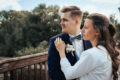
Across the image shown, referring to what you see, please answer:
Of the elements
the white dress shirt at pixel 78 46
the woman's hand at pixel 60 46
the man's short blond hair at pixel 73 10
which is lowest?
the white dress shirt at pixel 78 46

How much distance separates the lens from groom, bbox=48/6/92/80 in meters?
1.78

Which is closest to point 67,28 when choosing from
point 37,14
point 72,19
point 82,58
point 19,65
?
point 72,19

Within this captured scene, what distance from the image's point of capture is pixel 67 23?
1.96m

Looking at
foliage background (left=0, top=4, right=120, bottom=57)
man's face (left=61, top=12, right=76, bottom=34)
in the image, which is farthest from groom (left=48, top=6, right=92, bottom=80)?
foliage background (left=0, top=4, right=120, bottom=57)

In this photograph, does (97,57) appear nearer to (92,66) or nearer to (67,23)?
(92,66)

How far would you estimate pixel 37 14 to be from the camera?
83.3ft

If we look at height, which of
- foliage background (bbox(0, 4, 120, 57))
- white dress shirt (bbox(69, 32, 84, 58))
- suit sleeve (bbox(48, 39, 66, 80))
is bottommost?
foliage background (bbox(0, 4, 120, 57))

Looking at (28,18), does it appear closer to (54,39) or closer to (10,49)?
(10,49)

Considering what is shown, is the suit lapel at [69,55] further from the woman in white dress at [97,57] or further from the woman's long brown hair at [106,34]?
the woman's long brown hair at [106,34]

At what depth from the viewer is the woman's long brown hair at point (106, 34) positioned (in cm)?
156

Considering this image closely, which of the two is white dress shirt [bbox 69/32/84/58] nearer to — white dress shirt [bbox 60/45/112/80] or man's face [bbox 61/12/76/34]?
man's face [bbox 61/12/76/34]

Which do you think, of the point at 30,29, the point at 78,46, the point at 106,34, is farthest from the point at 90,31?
the point at 30,29

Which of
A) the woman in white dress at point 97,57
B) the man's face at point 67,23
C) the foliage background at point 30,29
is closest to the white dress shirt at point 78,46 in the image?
the man's face at point 67,23

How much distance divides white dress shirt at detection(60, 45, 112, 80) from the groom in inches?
9.2
